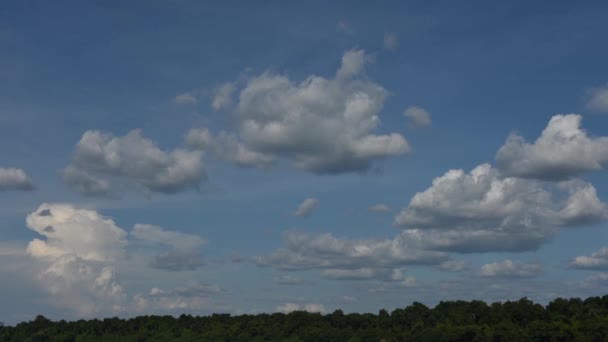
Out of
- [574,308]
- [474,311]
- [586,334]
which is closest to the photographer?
[586,334]

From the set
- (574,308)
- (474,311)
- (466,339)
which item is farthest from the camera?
(474,311)

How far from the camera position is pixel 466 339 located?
161 meters

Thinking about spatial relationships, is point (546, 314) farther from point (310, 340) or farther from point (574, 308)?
point (310, 340)

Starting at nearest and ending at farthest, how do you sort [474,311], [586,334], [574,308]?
[586,334]
[574,308]
[474,311]

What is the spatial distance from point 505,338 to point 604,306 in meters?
42.1

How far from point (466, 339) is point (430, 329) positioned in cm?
904

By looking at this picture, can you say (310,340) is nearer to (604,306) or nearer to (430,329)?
(430,329)

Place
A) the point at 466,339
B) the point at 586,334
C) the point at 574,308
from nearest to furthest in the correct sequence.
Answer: the point at 586,334 → the point at 466,339 → the point at 574,308

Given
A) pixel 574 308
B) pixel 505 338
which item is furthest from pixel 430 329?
pixel 574 308

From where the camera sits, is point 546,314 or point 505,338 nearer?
point 505,338

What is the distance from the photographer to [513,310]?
175125mm

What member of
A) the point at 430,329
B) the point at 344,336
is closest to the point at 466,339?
the point at 430,329

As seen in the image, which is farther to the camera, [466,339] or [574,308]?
[574,308]

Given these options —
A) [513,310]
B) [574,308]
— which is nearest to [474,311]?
[513,310]
